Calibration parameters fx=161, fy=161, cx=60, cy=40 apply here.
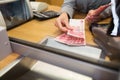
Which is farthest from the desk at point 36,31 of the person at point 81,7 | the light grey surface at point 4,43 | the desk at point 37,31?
the light grey surface at point 4,43

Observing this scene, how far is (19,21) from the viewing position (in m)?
1.09

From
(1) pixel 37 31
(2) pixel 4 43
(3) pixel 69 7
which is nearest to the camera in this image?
(2) pixel 4 43

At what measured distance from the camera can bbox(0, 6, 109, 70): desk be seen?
918mm

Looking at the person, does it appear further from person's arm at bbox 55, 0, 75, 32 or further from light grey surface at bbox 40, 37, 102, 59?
light grey surface at bbox 40, 37, 102, 59

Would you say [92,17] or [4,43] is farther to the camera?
[92,17]

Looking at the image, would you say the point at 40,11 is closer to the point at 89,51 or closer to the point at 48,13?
the point at 48,13

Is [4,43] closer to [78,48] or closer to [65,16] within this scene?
[78,48]

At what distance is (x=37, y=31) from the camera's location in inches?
39.8

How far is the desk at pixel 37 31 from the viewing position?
0.92 meters

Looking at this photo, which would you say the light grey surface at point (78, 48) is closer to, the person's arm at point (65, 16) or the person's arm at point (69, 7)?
the person's arm at point (65, 16)

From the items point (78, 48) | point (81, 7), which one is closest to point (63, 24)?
point (78, 48)

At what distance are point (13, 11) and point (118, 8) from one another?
2.25 ft

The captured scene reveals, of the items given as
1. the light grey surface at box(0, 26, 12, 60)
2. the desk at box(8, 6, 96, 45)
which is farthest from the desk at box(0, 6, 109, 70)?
the light grey surface at box(0, 26, 12, 60)

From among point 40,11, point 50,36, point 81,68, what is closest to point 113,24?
point 81,68
